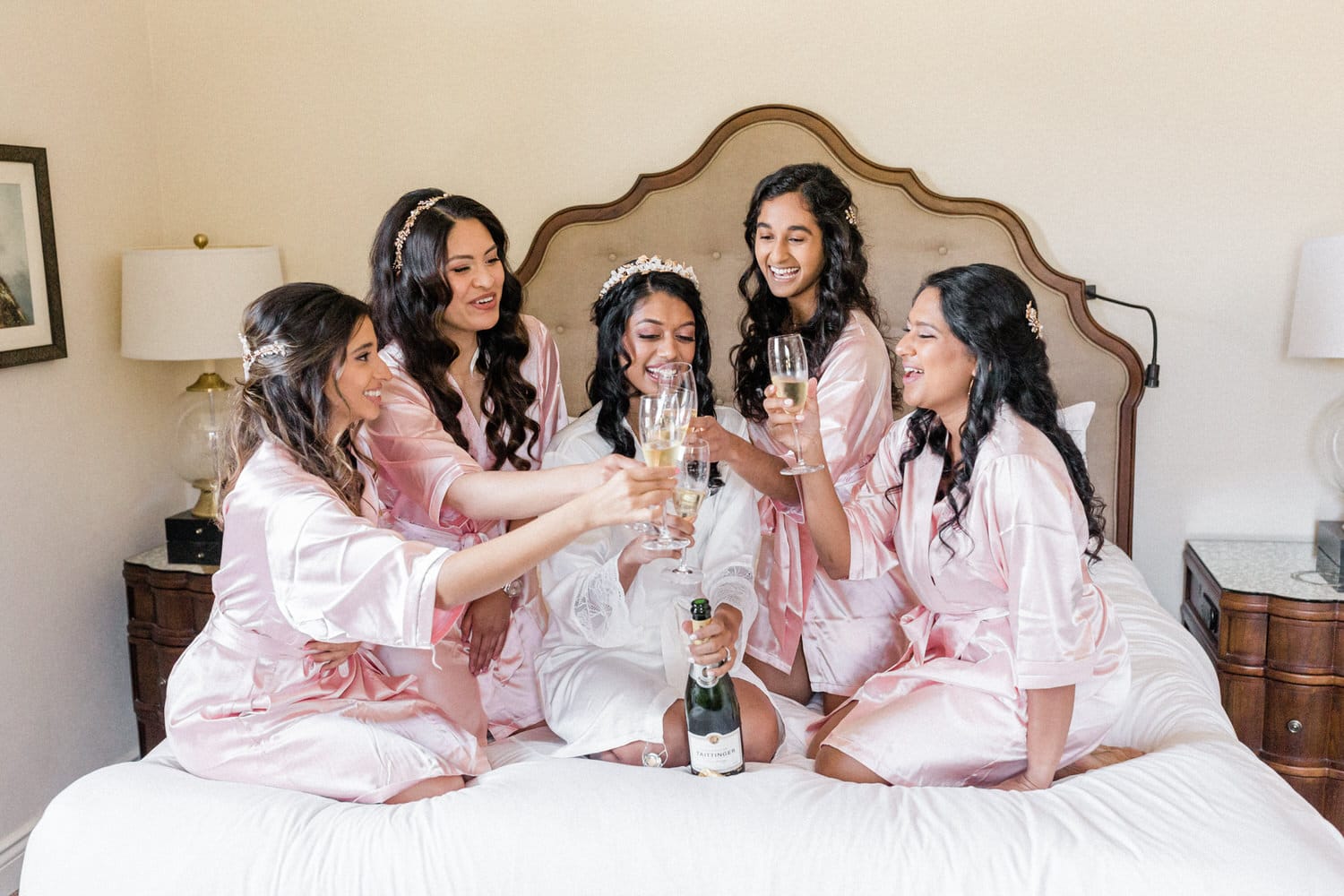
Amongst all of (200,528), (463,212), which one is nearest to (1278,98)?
(463,212)

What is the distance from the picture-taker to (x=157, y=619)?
3.61 metres

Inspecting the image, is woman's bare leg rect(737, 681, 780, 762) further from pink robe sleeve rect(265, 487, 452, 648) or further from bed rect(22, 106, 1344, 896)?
pink robe sleeve rect(265, 487, 452, 648)

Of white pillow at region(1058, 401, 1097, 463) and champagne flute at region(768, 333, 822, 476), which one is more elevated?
champagne flute at region(768, 333, 822, 476)

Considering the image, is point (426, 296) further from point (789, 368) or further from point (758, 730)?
point (758, 730)

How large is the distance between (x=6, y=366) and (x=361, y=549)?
1.87 meters

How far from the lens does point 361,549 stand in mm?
1973

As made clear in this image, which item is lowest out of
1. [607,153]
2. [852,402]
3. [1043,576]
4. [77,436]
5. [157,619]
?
[157,619]

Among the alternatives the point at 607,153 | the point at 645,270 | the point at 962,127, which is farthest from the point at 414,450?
the point at 962,127

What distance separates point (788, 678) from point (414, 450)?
100cm

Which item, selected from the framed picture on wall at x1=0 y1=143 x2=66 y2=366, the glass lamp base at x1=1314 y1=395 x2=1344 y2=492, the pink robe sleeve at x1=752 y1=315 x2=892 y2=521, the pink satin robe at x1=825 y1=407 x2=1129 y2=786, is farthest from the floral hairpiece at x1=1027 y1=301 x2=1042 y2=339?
the framed picture on wall at x1=0 y1=143 x2=66 y2=366

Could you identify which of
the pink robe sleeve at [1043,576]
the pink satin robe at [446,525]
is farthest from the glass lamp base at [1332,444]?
the pink satin robe at [446,525]

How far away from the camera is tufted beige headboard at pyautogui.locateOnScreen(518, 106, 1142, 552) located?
3.60 m

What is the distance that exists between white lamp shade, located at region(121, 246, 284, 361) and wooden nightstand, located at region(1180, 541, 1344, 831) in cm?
305

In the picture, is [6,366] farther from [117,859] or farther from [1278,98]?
[1278,98]
